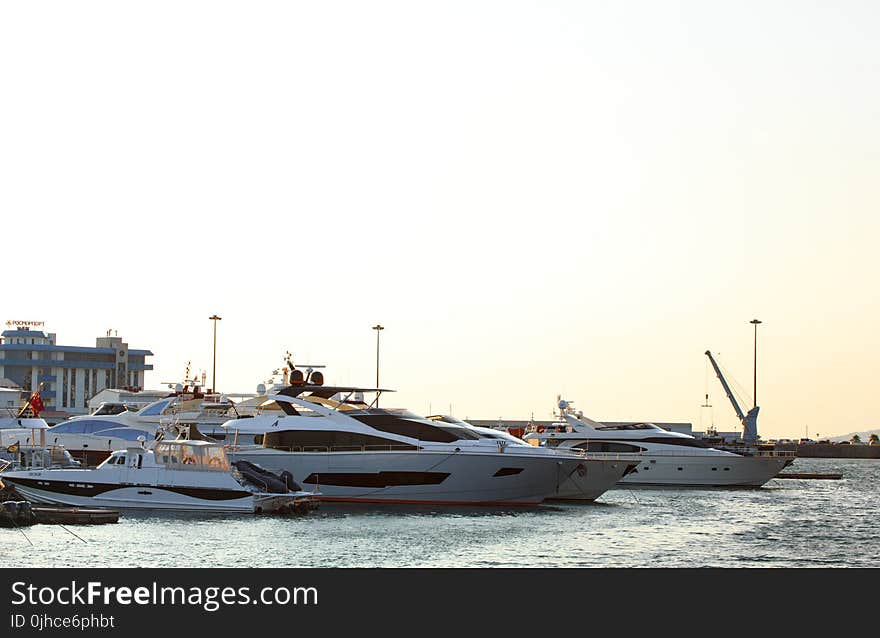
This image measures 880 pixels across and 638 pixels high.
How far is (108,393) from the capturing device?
9731 centimetres

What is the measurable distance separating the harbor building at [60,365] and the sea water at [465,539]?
11111 cm

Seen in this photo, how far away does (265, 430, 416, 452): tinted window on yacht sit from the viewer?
50656 mm

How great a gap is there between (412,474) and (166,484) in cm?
968

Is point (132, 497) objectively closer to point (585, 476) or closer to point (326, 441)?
point (326, 441)

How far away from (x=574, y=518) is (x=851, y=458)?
500ft

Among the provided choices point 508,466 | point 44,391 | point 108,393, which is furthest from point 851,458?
point 508,466

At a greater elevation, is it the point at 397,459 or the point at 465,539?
the point at 397,459

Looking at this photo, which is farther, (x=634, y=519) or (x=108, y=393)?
(x=108, y=393)

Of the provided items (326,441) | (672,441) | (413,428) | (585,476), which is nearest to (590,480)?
(585,476)

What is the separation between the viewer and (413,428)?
168ft
